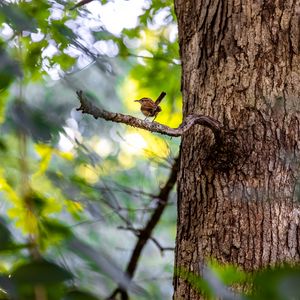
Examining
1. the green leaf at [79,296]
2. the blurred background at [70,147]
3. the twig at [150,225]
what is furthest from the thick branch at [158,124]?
the twig at [150,225]

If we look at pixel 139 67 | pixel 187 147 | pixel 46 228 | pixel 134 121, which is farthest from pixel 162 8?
pixel 46 228

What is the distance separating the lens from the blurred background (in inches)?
17.4

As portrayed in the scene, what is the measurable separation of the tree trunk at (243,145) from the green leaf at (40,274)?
957 mm

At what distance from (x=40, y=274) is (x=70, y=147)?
1.63 metres

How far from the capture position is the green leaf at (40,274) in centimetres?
38

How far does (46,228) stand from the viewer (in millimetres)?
459

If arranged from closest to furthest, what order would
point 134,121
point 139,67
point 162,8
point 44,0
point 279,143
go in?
point 44,0 → point 134,121 → point 279,143 → point 162,8 → point 139,67

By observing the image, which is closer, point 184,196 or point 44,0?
point 44,0

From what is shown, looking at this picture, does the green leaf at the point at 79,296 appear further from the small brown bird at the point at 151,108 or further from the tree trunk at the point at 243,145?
the small brown bird at the point at 151,108

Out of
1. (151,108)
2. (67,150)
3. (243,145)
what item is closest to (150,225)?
(67,150)

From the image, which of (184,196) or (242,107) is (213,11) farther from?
(184,196)

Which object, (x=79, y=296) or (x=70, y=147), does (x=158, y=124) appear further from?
(x=79, y=296)

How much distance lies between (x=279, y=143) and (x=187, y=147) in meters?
0.25

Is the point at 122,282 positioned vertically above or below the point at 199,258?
below
